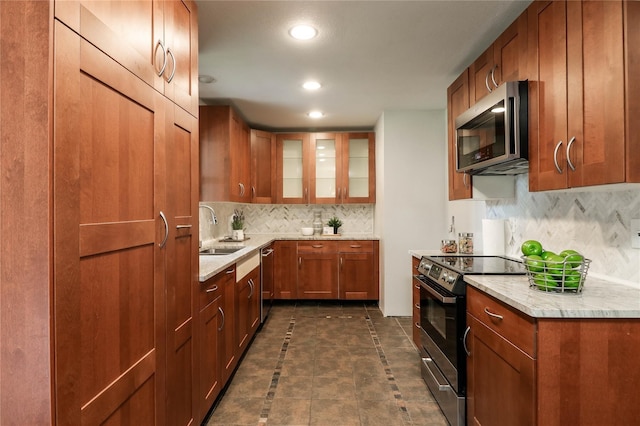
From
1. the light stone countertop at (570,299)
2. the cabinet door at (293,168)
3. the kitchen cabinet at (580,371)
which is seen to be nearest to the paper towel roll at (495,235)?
Result: the light stone countertop at (570,299)

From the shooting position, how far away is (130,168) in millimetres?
1177

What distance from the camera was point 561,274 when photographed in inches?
56.1

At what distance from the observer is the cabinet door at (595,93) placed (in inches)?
49.9

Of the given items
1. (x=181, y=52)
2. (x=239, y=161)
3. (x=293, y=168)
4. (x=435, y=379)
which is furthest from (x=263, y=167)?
(x=435, y=379)

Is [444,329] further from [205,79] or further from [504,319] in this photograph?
[205,79]

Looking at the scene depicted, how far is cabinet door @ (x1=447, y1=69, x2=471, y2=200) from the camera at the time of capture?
2580 millimetres

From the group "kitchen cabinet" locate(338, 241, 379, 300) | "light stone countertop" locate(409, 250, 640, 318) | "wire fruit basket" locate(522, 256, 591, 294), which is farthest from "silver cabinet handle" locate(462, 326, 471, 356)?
"kitchen cabinet" locate(338, 241, 379, 300)

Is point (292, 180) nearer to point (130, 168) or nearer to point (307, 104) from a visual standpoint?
point (307, 104)

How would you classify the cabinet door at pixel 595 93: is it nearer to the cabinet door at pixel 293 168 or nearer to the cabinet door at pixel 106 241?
the cabinet door at pixel 106 241

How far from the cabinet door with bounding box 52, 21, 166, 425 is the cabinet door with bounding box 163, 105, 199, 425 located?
0.08 meters

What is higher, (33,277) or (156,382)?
(33,277)

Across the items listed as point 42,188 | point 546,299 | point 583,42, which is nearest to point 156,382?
point 42,188

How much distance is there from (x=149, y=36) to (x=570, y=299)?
1871 mm

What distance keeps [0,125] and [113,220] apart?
36 centimetres
